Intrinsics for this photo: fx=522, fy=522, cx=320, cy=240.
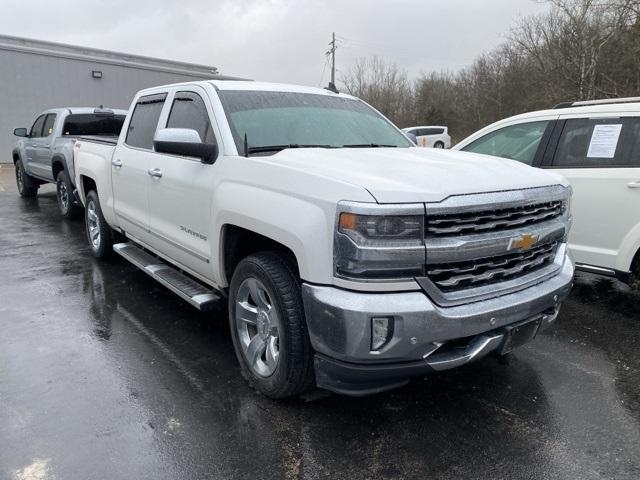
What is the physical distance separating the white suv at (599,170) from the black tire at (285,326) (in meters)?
3.22

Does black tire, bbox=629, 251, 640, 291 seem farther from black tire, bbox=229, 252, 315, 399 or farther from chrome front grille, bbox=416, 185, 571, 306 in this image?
black tire, bbox=229, 252, 315, 399

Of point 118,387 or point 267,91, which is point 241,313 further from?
point 267,91

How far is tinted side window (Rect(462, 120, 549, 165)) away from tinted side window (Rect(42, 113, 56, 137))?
827cm

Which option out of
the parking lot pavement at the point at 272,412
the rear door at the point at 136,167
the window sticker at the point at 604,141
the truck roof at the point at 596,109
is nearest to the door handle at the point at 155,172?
the rear door at the point at 136,167

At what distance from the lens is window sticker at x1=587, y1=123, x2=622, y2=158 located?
15.6 ft

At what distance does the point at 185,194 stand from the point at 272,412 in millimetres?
1763

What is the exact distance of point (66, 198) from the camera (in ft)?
30.6

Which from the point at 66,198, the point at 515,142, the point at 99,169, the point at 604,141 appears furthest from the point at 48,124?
the point at 604,141

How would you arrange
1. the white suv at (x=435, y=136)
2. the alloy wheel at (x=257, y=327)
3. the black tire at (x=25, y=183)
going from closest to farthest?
the alloy wheel at (x=257, y=327) → the black tire at (x=25, y=183) → the white suv at (x=435, y=136)

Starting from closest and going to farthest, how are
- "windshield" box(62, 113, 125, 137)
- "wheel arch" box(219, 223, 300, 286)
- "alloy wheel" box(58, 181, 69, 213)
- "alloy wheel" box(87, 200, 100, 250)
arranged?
"wheel arch" box(219, 223, 300, 286), "alloy wheel" box(87, 200, 100, 250), "alloy wheel" box(58, 181, 69, 213), "windshield" box(62, 113, 125, 137)

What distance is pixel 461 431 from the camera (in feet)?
9.73

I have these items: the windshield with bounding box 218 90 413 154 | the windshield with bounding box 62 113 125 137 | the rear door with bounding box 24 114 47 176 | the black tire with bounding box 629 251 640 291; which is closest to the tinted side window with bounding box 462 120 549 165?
the black tire with bounding box 629 251 640 291

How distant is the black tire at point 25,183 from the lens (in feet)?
40.2

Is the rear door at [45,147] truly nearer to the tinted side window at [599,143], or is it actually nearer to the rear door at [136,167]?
the rear door at [136,167]
